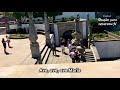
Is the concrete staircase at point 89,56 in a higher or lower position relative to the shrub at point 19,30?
lower

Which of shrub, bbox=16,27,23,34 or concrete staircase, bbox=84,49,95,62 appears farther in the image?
shrub, bbox=16,27,23,34

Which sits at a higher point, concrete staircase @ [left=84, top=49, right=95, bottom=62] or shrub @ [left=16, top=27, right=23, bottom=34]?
shrub @ [left=16, top=27, right=23, bottom=34]

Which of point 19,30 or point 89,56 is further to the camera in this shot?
point 19,30

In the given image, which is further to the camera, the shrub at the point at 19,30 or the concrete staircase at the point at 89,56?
the shrub at the point at 19,30

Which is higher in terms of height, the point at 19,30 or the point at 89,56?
the point at 19,30
